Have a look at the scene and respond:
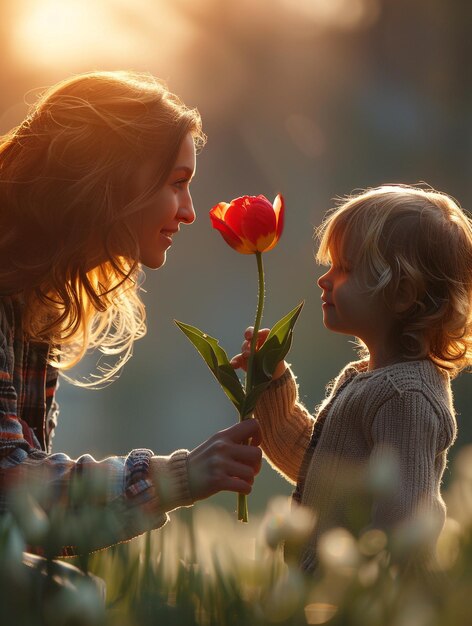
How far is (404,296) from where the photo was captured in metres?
1.26

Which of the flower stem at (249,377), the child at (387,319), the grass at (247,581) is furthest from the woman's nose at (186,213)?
the grass at (247,581)

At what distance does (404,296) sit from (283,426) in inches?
12.3

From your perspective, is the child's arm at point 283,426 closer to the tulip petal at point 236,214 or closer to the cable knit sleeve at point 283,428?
the cable knit sleeve at point 283,428

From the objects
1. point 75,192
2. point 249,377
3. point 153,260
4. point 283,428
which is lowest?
point 283,428

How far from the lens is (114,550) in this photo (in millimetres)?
329

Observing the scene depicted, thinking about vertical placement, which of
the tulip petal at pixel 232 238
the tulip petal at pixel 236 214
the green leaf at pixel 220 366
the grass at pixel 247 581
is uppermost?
the tulip petal at pixel 236 214

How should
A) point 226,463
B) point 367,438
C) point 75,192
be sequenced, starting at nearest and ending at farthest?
1. point 226,463
2. point 367,438
3. point 75,192

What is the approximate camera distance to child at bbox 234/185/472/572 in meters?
1.19

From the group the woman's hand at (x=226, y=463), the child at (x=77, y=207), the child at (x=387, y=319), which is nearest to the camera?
the woman's hand at (x=226, y=463)

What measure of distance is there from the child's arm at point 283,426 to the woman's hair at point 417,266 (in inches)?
8.8

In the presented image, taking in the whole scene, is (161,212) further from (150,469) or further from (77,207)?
(150,469)

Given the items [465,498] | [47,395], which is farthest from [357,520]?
[47,395]

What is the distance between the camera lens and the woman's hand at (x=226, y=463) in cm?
103

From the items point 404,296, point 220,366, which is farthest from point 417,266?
point 220,366
